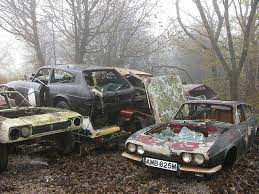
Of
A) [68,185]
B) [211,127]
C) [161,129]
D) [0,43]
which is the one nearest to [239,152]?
[211,127]

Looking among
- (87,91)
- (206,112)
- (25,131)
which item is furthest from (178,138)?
(87,91)

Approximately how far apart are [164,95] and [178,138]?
2.74 meters

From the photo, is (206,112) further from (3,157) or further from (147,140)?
(3,157)

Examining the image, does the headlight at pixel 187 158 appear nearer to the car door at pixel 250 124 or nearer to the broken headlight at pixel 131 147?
the broken headlight at pixel 131 147

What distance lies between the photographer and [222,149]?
532 centimetres

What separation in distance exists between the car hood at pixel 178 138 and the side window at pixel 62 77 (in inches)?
119

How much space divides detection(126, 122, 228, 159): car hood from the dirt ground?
43 cm

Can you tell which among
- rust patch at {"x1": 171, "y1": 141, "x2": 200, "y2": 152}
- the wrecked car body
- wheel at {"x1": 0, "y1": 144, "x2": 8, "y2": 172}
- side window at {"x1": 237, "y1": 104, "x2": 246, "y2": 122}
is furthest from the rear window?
wheel at {"x1": 0, "y1": 144, "x2": 8, "y2": 172}

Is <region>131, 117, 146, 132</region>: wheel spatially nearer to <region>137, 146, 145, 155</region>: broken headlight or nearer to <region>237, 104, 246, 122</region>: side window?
<region>237, 104, 246, 122</region>: side window

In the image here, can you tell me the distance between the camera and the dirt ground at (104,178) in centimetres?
535

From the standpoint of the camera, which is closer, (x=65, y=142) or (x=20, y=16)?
(x=65, y=142)

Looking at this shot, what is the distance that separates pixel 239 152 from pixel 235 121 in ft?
2.24

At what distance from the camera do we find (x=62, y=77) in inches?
353

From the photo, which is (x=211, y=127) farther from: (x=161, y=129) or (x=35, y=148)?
(x=35, y=148)
